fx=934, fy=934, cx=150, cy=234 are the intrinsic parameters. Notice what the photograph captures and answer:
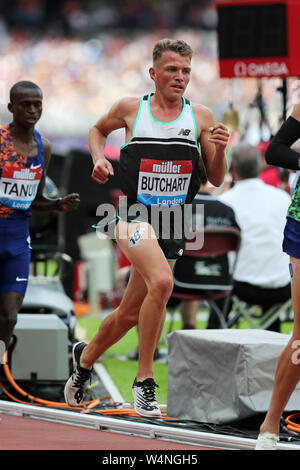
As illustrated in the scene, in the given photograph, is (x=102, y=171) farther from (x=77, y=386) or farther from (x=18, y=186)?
(x=77, y=386)

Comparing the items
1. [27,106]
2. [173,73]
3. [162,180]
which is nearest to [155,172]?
[162,180]

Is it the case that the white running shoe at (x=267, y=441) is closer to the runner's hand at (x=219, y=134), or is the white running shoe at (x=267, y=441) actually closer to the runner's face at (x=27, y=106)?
the runner's hand at (x=219, y=134)

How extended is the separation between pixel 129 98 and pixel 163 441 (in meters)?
2.01

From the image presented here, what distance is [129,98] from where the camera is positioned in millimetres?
5578

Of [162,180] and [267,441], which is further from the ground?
[162,180]

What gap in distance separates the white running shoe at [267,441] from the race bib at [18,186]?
239 centimetres

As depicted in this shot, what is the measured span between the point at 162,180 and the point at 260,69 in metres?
3.97

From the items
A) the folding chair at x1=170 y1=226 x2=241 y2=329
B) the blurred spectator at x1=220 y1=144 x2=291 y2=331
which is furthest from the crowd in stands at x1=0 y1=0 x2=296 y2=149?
the folding chair at x1=170 y1=226 x2=241 y2=329

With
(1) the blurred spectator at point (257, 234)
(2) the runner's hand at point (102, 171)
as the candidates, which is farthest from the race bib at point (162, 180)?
(1) the blurred spectator at point (257, 234)

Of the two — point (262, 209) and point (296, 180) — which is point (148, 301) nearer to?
point (296, 180)

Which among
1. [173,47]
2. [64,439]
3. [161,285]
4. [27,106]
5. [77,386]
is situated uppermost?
[173,47]

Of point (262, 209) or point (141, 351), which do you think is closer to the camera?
point (141, 351)

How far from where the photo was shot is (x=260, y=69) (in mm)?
8977

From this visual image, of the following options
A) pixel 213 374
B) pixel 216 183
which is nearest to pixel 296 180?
pixel 216 183
